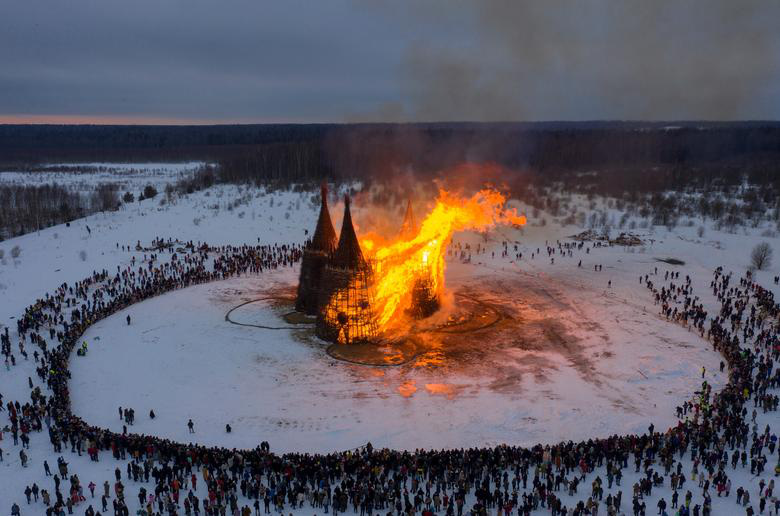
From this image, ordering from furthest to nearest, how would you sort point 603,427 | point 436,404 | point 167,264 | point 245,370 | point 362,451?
point 167,264, point 245,370, point 436,404, point 603,427, point 362,451

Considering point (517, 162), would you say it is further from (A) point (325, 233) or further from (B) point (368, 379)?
(B) point (368, 379)

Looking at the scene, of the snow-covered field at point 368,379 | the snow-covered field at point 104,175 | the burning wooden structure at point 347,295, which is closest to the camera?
the snow-covered field at point 368,379

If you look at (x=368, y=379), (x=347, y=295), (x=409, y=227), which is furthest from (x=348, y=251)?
(x=409, y=227)

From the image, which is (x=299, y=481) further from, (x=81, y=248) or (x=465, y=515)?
(x=81, y=248)

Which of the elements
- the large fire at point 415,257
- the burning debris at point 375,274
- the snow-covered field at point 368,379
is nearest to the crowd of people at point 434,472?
the snow-covered field at point 368,379

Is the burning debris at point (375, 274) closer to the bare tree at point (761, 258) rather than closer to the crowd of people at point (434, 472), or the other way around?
the crowd of people at point (434, 472)

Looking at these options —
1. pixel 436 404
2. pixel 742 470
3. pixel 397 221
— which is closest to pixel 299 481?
pixel 436 404

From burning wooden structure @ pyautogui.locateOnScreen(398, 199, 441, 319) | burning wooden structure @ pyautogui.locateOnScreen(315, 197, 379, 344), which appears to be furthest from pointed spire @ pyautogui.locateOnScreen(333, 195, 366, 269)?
burning wooden structure @ pyautogui.locateOnScreen(398, 199, 441, 319)
